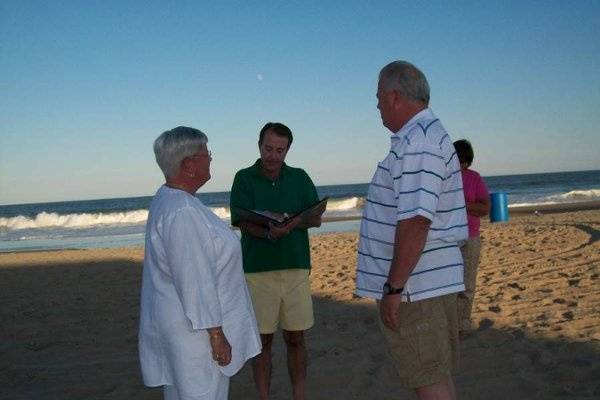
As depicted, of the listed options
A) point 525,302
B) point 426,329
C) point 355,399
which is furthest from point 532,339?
point 426,329

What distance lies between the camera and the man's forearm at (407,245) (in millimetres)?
2189

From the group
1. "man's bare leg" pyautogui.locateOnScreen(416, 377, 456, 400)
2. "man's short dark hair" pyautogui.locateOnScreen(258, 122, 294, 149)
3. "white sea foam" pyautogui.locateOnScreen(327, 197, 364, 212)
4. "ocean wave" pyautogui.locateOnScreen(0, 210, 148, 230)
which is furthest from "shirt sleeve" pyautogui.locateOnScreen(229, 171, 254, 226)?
"ocean wave" pyautogui.locateOnScreen(0, 210, 148, 230)

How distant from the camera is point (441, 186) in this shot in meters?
2.29

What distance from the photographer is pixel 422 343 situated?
234 cm

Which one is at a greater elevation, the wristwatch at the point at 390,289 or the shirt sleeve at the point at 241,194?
the shirt sleeve at the point at 241,194

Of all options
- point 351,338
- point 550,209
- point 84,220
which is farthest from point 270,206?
point 84,220

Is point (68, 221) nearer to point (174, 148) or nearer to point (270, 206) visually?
point (270, 206)

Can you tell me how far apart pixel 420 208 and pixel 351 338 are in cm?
336

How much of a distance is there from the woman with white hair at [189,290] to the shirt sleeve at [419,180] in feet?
2.35

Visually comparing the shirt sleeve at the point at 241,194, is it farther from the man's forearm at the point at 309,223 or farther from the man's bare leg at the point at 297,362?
the man's bare leg at the point at 297,362

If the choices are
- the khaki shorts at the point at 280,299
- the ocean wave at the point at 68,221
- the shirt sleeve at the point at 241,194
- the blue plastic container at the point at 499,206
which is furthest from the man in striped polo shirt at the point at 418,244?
the ocean wave at the point at 68,221

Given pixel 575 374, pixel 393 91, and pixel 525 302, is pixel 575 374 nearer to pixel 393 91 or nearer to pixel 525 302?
pixel 525 302

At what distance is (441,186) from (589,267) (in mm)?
6209

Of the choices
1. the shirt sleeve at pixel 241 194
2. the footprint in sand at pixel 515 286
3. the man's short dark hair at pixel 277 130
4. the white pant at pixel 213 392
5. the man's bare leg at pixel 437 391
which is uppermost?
the man's short dark hair at pixel 277 130
